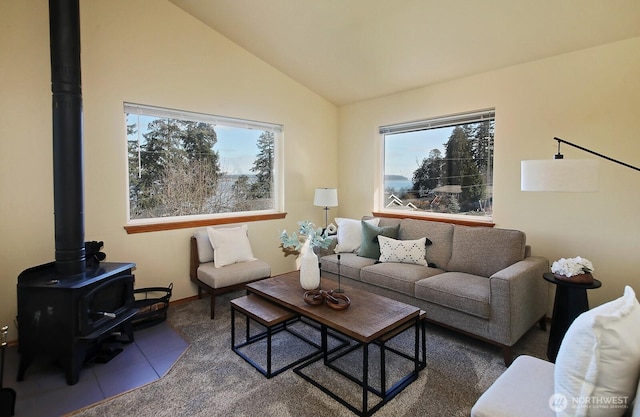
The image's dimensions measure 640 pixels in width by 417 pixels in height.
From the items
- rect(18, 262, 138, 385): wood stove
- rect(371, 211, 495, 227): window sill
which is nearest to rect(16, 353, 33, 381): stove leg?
rect(18, 262, 138, 385): wood stove

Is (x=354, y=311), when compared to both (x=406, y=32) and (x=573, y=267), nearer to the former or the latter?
(x=573, y=267)

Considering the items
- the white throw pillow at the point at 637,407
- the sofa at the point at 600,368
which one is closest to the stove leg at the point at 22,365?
the sofa at the point at 600,368

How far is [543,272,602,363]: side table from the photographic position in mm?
2314

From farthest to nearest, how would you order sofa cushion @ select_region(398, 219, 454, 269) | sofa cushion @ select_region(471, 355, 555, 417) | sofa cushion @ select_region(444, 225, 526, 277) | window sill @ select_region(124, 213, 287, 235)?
1. sofa cushion @ select_region(398, 219, 454, 269)
2. window sill @ select_region(124, 213, 287, 235)
3. sofa cushion @ select_region(444, 225, 526, 277)
4. sofa cushion @ select_region(471, 355, 555, 417)

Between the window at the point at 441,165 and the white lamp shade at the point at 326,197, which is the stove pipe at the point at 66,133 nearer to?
the white lamp shade at the point at 326,197

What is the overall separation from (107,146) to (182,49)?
128 centimetres

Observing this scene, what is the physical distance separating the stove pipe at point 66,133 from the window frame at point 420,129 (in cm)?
334

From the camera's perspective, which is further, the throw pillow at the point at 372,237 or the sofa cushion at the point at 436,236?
the throw pillow at the point at 372,237

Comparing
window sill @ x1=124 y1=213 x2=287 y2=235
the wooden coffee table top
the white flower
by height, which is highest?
window sill @ x1=124 y1=213 x2=287 y2=235

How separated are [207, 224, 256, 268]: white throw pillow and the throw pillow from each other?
1.28 meters

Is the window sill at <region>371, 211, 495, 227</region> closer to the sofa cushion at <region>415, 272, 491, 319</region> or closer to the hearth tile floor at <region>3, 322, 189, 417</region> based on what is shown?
the sofa cushion at <region>415, 272, 491, 319</region>

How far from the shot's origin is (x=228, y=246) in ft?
11.9

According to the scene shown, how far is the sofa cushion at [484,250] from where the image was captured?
2.97 meters

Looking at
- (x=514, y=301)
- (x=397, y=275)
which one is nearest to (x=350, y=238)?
→ (x=397, y=275)
